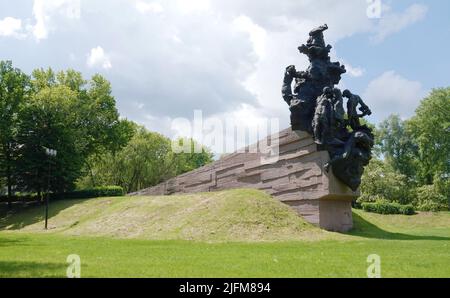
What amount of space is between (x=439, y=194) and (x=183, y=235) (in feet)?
102

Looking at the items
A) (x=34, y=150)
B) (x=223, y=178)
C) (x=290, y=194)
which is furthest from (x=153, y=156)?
(x=290, y=194)

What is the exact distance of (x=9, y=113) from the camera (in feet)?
121

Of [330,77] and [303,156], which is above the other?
[330,77]

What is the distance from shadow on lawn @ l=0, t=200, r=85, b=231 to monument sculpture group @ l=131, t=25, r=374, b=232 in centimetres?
1482

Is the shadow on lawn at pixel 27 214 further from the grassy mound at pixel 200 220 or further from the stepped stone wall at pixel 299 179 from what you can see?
the stepped stone wall at pixel 299 179

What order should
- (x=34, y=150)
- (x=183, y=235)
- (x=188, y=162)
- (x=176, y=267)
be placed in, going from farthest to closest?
(x=188, y=162) → (x=34, y=150) → (x=183, y=235) → (x=176, y=267)

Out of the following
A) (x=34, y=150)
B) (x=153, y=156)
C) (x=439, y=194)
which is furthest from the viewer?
(x=153, y=156)

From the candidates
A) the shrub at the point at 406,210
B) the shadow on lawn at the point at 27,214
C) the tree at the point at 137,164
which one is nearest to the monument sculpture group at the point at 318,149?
the shrub at the point at 406,210

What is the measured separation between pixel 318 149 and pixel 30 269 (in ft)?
Result: 46.6

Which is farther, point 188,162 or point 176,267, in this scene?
point 188,162

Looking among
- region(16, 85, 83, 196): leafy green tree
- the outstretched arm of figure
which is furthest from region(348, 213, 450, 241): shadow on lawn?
region(16, 85, 83, 196): leafy green tree

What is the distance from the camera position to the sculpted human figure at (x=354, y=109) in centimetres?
2128

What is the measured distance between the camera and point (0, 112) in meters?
35.8
